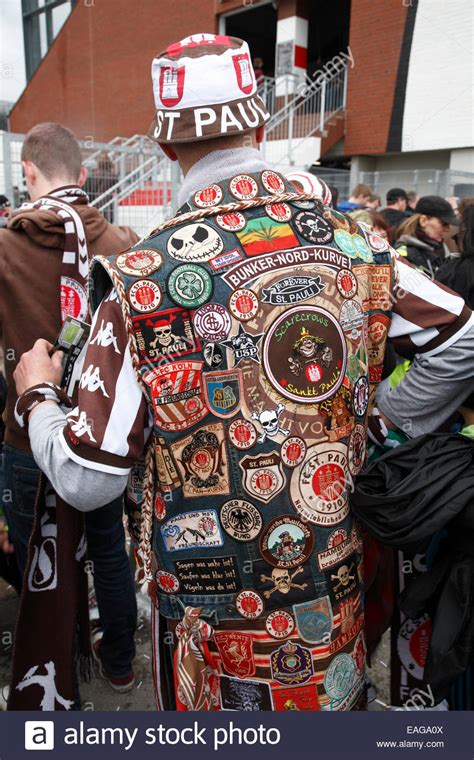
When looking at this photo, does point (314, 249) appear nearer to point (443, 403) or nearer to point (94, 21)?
point (443, 403)

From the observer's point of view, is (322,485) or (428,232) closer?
(322,485)

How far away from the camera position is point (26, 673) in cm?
174

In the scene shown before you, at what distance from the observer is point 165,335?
1.29m

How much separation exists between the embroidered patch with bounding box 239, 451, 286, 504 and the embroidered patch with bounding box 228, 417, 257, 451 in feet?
0.10

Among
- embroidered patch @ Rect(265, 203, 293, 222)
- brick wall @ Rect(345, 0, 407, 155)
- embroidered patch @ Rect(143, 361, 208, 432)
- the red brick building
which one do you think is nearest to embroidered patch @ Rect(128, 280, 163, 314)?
embroidered patch @ Rect(143, 361, 208, 432)

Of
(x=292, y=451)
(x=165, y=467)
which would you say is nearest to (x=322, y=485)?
(x=292, y=451)

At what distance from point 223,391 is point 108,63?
20778 millimetres

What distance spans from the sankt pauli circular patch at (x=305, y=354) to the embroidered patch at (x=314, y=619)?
1.62ft

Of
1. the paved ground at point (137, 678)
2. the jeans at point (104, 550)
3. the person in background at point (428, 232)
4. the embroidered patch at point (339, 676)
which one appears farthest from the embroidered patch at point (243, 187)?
the person in background at point (428, 232)

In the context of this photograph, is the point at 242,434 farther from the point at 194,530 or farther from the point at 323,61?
the point at 323,61

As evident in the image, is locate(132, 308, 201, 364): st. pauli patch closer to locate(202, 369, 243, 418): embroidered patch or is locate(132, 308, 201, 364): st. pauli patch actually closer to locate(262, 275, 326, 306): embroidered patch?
locate(202, 369, 243, 418): embroidered patch

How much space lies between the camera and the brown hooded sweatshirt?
7.65 ft

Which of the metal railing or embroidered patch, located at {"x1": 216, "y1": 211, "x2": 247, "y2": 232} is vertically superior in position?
the metal railing

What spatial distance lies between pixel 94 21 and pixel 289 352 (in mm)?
21593
